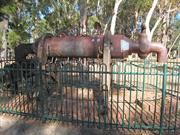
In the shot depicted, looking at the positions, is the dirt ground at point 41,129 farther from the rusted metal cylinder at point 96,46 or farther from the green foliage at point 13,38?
the green foliage at point 13,38

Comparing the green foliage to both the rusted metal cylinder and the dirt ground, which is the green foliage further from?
the dirt ground

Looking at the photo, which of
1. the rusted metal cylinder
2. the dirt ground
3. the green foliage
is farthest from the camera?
the green foliage

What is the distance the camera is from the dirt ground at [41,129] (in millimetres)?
6324

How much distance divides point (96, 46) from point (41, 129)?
3048 millimetres

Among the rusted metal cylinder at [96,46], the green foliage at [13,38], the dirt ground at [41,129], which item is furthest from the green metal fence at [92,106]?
the green foliage at [13,38]

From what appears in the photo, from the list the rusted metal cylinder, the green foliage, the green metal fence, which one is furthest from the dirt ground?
the green foliage

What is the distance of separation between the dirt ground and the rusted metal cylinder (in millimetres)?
2474

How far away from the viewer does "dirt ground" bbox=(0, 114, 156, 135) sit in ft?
20.7

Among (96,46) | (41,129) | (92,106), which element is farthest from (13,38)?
(41,129)

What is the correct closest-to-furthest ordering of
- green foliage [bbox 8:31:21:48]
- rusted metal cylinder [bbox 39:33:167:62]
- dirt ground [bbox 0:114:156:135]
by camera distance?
dirt ground [bbox 0:114:156:135] → rusted metal cylinder [bbox 39:33:167:62] → green foliage [bbox 8:31:21:48]

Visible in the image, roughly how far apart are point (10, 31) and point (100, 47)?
17.5m

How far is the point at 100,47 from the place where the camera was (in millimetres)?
8117

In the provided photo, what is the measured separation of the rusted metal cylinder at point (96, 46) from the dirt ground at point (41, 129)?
247 centimetres

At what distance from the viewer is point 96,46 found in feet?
26.9
